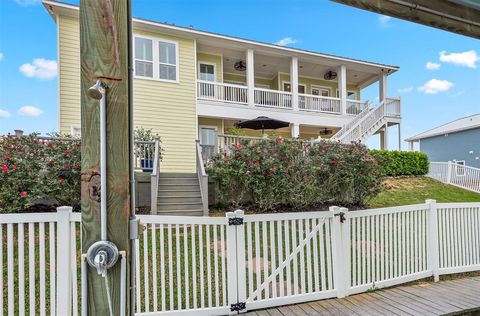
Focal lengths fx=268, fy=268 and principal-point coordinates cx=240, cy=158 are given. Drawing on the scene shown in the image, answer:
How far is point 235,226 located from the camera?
315 cm

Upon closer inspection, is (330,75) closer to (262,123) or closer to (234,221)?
(262,123)

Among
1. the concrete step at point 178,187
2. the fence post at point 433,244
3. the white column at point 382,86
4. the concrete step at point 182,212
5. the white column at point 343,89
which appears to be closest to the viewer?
the fence post at point 433,244

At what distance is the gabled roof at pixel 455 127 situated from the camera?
19.0 meters

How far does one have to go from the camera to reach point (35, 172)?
577 centimetres

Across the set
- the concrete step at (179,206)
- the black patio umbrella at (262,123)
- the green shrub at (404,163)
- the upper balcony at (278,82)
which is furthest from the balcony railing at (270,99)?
the concrete step at (179,206)

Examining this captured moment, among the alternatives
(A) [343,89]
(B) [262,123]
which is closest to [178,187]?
(B) [262,123]

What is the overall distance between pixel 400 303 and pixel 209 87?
1051 cm

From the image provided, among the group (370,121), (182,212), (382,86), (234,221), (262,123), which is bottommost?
(182,212)

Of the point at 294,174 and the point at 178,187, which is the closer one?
the point at 294,174

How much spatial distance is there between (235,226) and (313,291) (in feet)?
4.81

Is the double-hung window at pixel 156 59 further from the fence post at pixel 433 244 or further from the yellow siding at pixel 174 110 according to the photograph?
the fence post at pixel 433 244

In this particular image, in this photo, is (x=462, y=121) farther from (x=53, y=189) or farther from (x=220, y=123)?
(x=53, y=189)

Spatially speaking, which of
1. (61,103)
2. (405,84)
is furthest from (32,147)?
(405,84)

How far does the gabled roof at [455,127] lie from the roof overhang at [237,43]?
30.4 feet
